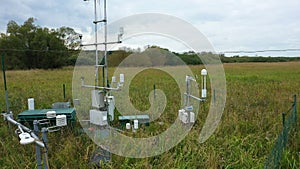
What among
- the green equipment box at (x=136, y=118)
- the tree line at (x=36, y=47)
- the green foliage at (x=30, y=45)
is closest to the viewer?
the green equipment box at (x=136, y=118)

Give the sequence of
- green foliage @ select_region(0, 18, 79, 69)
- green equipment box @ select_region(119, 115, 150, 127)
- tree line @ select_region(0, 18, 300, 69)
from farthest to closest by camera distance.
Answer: green foliage @ select_region(0, 18, 79, 69) < tree line @ select_region(0, 18, 300, 69) < green equipment box @ select_region(119, 115, 150, 127)

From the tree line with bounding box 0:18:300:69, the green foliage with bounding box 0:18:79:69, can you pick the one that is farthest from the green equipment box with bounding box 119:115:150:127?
the green foliage with bounding box 0:18:79:69

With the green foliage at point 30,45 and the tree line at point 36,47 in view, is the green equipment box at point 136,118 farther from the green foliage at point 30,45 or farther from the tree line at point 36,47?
the green foliage at point 30,45

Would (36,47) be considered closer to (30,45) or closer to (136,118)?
(30,45)

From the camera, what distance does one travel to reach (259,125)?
12.1 feet

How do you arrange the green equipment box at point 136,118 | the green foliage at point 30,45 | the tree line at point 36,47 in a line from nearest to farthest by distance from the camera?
1. the green equipment box at point 136,118
2. the tree line at point 36,47
3. the green foliage at point 30,45

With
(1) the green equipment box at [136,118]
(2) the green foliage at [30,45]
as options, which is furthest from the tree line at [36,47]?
(1) the green equipment box at [136,118]

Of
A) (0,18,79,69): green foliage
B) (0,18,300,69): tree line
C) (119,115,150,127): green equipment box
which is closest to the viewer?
(119,115,150,127): green equipment box

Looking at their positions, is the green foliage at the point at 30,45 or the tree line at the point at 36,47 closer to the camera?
the tree line at the point at 36,47

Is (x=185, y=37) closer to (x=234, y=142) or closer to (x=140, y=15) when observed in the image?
(x=140, y=15)

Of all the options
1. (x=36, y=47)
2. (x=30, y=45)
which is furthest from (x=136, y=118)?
(x=30, y=45)

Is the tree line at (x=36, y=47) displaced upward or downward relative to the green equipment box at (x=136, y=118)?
upward

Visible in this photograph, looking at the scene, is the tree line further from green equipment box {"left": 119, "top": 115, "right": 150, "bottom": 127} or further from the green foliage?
green equipment box {"left": 119, "top": 115, "right": 150, "bottom": 127}

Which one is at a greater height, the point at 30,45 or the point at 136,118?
the point at 30,45
